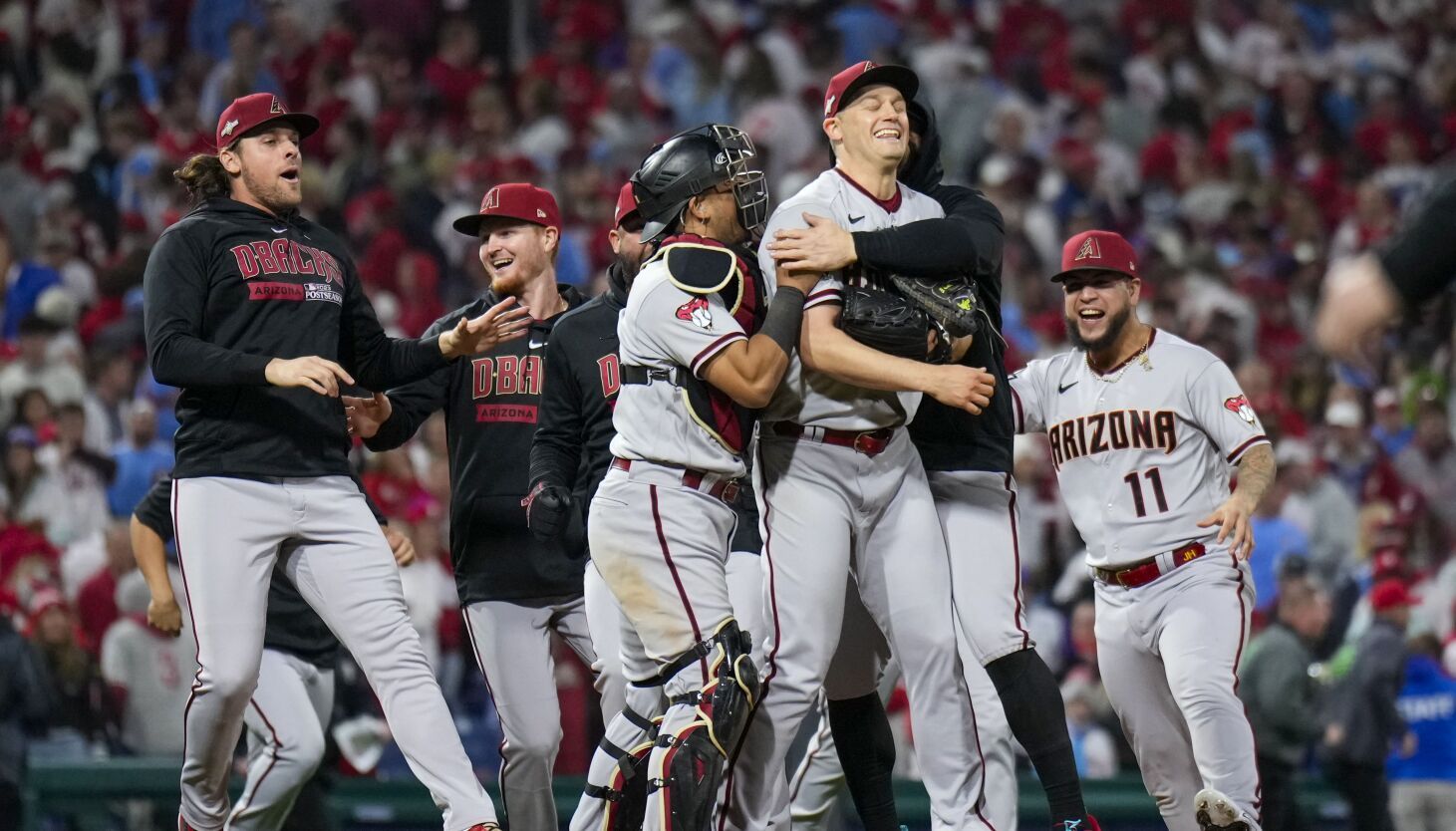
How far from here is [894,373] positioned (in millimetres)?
5238

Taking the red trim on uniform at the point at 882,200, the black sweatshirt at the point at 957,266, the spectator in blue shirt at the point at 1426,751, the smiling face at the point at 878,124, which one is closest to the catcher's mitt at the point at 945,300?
the black sweatshirt at the point at 957,266

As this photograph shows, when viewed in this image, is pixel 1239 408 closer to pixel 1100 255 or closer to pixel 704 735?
pixel 1100 255

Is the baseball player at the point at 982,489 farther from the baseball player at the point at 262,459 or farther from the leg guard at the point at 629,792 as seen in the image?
the baseball player at the point at 262,459

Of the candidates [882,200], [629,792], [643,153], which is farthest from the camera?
[643,153]

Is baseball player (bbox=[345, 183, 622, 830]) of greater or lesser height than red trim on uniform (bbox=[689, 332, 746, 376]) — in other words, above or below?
below

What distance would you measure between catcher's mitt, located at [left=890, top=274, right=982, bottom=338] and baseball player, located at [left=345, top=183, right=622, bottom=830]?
1486mm

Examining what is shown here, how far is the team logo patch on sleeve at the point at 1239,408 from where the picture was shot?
648 cm

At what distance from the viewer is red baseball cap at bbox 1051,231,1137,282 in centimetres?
661

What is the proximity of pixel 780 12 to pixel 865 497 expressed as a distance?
12.2 m

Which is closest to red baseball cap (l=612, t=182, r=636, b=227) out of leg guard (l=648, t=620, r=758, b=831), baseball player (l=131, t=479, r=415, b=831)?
baseball player (l=131, t=479, r=415, b=831)

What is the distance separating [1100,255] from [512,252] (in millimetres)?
2030

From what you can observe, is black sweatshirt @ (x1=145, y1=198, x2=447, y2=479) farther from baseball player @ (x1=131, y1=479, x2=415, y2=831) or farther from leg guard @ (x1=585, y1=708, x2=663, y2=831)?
leg guard @ (x1=585, y1=708, x2=663, y2=831)

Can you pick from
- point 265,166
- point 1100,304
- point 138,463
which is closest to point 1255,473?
point 1100,304

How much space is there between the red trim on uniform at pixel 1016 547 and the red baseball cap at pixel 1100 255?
106 centimetres
